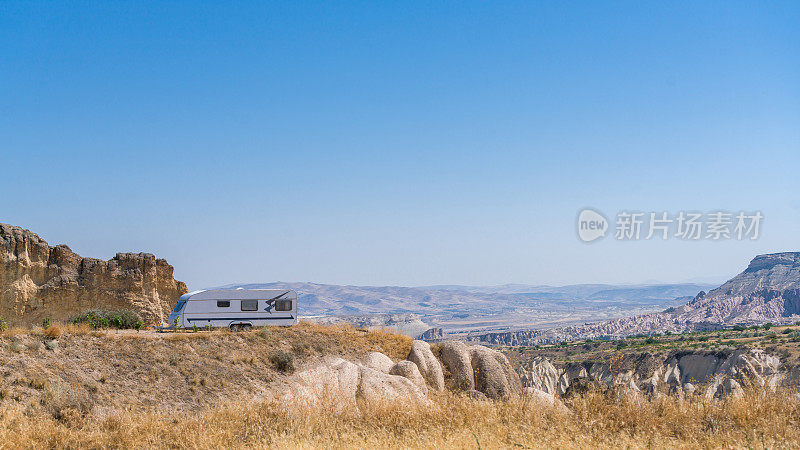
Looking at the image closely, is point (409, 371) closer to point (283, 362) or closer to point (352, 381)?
point (352, 381)

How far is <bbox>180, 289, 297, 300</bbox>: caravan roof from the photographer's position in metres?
27.0

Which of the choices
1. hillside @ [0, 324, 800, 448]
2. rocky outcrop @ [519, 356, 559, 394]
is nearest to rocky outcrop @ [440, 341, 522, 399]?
rocky outcrop @ [519, 356, 559, 394]

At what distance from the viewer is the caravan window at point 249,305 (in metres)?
27.7

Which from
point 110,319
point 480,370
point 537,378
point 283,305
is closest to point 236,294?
point 283,305

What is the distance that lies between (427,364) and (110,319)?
15864mm

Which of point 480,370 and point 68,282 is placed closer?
point 480,370

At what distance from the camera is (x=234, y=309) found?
2753 centimetres

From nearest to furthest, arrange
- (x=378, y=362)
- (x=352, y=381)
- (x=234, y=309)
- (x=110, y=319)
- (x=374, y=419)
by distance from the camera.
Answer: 1. (x=374, y=419)
2. (x=352, y=381)
3. (x=378, y=362)
4. (x=110, y=319)
5. (x=234, y=309)

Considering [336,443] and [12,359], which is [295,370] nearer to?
[12,359]

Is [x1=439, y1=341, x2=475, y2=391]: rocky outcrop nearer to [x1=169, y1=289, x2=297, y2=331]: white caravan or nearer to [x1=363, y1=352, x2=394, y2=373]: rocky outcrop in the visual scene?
[x1=363, y1=352, x2=394, y2=373]: rocky outcrop

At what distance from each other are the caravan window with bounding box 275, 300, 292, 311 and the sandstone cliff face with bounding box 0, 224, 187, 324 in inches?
405

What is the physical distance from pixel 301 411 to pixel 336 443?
2.21m

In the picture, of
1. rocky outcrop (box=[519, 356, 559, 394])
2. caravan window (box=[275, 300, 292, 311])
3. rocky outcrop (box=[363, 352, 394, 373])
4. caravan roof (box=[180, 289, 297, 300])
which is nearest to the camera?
rocky outcrop (box=[519, 356, 559, 394])

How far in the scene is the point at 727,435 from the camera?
7211mm
